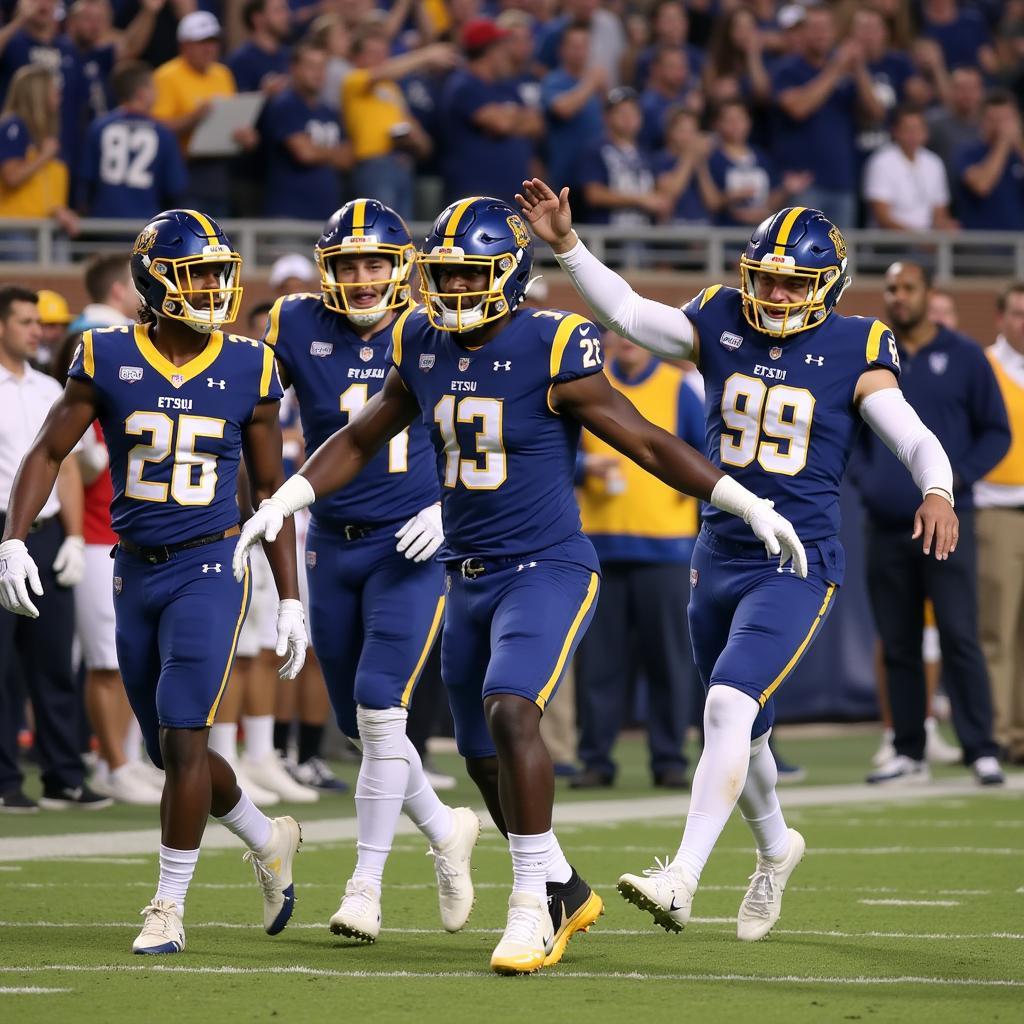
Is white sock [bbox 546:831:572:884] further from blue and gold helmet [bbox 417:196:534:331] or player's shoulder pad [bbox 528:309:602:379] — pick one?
blue and gold helmet [bbox 417:196:534:331]

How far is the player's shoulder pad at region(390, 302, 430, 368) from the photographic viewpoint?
5422 mm

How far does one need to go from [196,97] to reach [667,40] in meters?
3.81

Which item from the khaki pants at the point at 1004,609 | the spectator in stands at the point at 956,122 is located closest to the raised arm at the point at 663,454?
the khaki pants at the point at 1004,609

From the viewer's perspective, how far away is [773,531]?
202 inches

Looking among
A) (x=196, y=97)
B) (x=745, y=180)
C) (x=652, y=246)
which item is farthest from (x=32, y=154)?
(x=745, y=180)

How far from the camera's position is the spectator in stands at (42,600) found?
8.43m

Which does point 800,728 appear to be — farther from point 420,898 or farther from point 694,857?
point 694,857

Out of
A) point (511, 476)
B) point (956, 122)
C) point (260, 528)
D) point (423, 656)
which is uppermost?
point (956, 122)

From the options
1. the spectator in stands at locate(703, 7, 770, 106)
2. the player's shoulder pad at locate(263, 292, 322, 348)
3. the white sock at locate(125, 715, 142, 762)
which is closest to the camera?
the player's shoulder pad at locate(263, 292, 322, 348)

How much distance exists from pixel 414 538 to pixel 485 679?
828mm

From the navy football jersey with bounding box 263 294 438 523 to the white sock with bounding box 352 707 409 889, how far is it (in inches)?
24.7

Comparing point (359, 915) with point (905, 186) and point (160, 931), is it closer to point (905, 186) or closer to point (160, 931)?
point (160, 931)

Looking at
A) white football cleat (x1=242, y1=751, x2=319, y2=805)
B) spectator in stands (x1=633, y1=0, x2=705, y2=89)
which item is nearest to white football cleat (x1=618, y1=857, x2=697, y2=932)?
white football cleat (x1=242, y1=751, x2=319, y2=805)

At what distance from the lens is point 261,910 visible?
19.9ft
